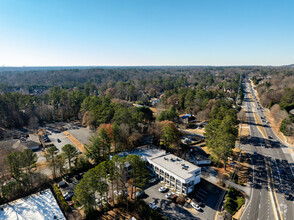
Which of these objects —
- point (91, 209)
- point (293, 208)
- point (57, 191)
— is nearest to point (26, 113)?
point (57, 191)

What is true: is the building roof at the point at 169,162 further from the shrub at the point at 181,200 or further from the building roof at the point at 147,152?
the shrub at the point at 181,200

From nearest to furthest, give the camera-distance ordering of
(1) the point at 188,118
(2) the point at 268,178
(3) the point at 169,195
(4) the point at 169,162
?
(3) the point at 169,195 < (2) the point at 268,178 < (4) the point at 169,162 < (1) the point at 188,118

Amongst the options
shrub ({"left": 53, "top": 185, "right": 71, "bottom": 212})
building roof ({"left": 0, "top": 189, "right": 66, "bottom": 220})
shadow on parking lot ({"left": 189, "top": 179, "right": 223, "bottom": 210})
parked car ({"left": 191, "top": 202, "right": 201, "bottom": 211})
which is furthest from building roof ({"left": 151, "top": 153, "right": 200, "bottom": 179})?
building roof ({"left": 0, "top": 189, "right": 66, "bottom": 220})

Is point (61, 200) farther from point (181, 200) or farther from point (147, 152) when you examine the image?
point (181, 200)

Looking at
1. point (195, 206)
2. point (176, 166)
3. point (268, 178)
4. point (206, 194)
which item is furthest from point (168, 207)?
point (268, 178)

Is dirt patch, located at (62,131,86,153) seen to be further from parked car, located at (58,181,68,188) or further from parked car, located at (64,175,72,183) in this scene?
parked car, located at (58,181,68,188)
